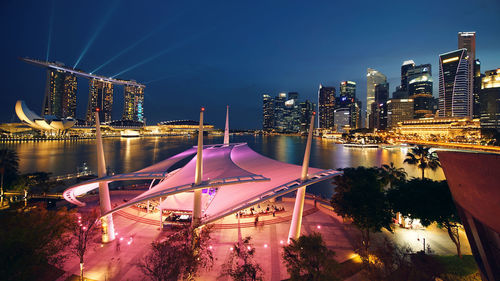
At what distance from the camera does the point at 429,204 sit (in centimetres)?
1488

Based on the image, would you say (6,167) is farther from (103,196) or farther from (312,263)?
(312,263)

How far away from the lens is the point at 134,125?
586 ft

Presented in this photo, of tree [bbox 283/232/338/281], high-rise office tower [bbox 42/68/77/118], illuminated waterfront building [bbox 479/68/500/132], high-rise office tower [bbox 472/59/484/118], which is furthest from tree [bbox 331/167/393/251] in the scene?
high-rise office tower [bbox 42/68/77/118]

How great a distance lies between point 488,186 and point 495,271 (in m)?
3.51

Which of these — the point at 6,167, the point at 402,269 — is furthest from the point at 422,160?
the point at 6,167

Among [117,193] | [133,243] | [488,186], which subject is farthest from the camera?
[117,193]

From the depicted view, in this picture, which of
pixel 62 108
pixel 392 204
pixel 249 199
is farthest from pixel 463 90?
pixel 62 108

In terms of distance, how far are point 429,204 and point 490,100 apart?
9050 inches

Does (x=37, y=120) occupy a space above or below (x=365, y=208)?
above

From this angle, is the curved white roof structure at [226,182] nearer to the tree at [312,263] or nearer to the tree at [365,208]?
the tree at [365,208]

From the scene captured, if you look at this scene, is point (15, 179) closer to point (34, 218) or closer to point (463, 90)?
point (34, 218)

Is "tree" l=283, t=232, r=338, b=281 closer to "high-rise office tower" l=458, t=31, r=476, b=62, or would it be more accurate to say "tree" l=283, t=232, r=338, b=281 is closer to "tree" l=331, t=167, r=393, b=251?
"tree" l=331, t=167, r=393, b=251

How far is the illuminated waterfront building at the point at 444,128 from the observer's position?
110 m

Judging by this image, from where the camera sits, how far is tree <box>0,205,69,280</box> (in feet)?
26.8
